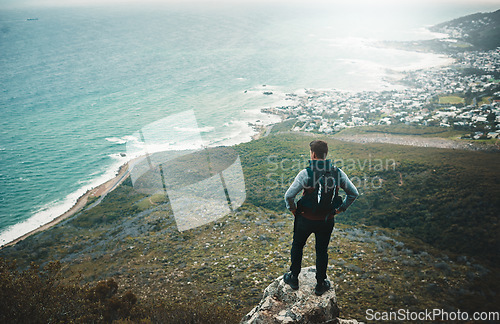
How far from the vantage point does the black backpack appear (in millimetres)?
3975

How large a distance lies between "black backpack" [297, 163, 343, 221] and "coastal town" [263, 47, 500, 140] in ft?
106

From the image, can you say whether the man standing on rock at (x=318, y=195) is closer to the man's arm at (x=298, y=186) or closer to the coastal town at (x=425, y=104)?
the man's arm at (x=298, y=186)

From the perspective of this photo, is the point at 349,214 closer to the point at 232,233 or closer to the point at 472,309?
the point at 232,233

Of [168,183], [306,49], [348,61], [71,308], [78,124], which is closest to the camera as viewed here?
[71,308]

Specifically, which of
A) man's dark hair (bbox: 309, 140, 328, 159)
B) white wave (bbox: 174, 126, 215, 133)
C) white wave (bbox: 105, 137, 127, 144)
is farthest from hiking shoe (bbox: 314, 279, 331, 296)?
white wave (bbox: 105, 137, 127, 144)

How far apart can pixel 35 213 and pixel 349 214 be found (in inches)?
1210

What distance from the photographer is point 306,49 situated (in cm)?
10850

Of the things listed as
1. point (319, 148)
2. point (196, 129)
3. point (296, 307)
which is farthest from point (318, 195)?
point (196, 129)

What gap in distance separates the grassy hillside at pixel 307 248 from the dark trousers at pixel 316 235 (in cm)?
463

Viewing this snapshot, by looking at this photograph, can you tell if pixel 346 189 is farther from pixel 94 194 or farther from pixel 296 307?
pixel 94 194

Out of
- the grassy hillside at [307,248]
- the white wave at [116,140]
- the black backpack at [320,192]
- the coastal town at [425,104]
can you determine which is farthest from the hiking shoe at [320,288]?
the white wave at [116,140]

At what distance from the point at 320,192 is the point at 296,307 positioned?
6.33 ft

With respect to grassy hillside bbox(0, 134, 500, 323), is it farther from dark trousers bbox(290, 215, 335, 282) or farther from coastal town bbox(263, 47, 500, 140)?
coastal town bbox(263, 47, 500, 140)

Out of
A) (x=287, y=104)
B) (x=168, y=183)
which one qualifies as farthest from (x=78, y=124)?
(x=287, y=104)
